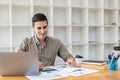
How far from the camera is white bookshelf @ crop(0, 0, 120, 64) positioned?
3.55 meters

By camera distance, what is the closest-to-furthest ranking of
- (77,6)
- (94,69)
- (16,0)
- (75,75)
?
(75,75)
(94,69)
(16,0)
(77,6)

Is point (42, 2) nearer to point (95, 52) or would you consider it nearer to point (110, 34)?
point (95, 52)

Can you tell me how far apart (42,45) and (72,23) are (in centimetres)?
174

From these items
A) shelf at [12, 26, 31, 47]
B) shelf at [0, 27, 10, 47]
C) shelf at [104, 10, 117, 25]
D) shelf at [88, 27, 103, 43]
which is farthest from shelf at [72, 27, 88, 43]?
shelf at [0, 27, 10, 47]

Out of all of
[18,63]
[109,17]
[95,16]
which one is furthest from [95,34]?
[18,63]

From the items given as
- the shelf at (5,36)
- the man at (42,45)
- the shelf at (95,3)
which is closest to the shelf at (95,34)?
the shelf at (95,3)

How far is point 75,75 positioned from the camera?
1.60 m

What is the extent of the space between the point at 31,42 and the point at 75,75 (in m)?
0.94

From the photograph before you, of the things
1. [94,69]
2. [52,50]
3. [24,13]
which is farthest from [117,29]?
[94,69]

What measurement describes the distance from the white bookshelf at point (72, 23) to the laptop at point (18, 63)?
6.22ft

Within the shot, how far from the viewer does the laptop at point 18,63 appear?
151cm

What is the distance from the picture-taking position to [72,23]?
402 centimetres

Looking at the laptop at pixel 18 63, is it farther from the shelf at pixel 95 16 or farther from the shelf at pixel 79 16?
the shelf at pixel 95 16

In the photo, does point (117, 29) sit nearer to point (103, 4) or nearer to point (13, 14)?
point (103, 4)
